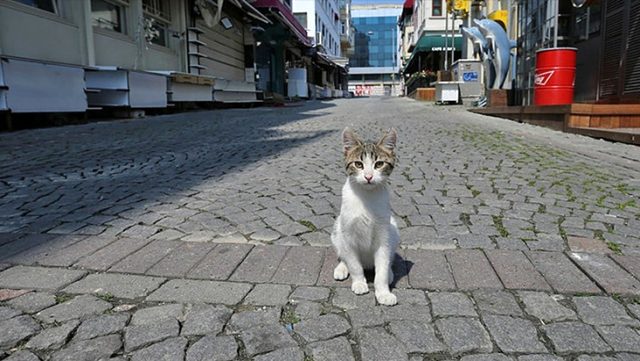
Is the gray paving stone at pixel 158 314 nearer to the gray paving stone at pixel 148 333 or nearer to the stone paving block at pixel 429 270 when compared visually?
the gray paving stone at pixel 148 333

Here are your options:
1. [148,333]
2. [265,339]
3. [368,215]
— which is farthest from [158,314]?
[368,215]

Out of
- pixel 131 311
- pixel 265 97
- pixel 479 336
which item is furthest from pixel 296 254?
pixel 265 97

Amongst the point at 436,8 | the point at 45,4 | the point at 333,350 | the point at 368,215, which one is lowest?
the point at 333,350

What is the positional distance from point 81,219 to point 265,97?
1911 cm

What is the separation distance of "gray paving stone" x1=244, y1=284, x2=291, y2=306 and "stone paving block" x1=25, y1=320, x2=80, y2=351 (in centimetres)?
68

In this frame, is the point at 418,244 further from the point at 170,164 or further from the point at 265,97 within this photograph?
the point at 265,97

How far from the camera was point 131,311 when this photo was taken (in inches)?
76.6

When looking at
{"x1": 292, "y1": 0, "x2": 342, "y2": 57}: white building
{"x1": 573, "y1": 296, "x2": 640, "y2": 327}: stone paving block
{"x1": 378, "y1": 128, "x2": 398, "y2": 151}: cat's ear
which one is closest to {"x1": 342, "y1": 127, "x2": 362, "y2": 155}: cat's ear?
{"x1": 378, "y1": 128, "x2": 398, "y2": 151}: cat's ear

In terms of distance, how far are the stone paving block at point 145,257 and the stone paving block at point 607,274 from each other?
216 cm

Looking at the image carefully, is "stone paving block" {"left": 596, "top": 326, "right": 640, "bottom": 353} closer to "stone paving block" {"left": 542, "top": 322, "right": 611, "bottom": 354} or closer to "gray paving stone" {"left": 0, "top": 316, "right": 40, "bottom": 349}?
"stone paving block" {"left": 542, "top": 322, "right": 611, "bottom": 354}

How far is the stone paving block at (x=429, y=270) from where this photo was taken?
2.18 m

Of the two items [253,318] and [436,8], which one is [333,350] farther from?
[436,8]

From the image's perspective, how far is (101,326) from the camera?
1821 millimetres

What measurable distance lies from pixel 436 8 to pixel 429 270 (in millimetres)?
32581
